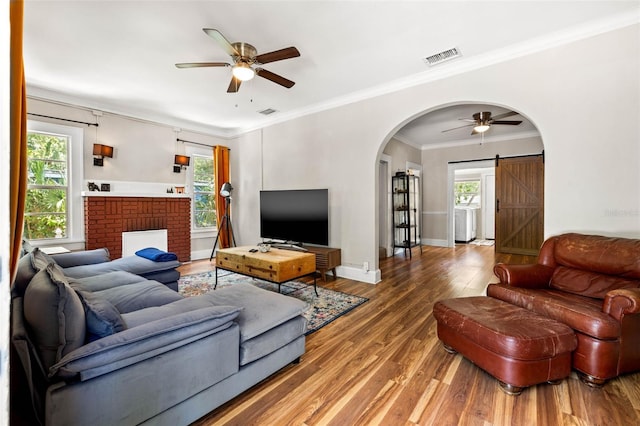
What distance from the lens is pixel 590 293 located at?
2217 mm

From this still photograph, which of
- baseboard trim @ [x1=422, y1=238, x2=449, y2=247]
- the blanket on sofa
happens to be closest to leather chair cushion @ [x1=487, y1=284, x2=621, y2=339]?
the blanket on sofa

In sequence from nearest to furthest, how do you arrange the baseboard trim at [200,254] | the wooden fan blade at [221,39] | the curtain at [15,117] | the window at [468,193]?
the curtain at [15,117] < the wooden fan blade at [221,39] < the baseboard trim at [200,254] < the window at [468,193]

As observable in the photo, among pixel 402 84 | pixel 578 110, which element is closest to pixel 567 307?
pixel 578 110

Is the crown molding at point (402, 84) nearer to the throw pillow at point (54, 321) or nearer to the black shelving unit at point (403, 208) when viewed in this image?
the black shelving unit at point (403, 208)

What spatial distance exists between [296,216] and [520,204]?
5.22m

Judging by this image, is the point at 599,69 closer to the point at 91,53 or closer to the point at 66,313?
the point at 66,313

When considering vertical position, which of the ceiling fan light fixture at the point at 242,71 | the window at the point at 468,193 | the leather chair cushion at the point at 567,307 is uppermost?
the ceiling fan light fixture at the point at 242,71

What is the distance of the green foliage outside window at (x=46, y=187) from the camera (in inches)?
157

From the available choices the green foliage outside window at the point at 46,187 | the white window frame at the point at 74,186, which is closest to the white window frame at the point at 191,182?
the white window frame at the point at 74,186

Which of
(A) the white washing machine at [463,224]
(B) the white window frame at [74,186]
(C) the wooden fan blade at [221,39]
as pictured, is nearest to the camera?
(C) the wooden fan blade at [221,39]

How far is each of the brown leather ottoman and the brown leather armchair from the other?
0.12 meters

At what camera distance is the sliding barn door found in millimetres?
5996

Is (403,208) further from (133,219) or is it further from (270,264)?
(133,219)

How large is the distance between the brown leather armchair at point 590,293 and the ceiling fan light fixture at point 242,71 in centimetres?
308
